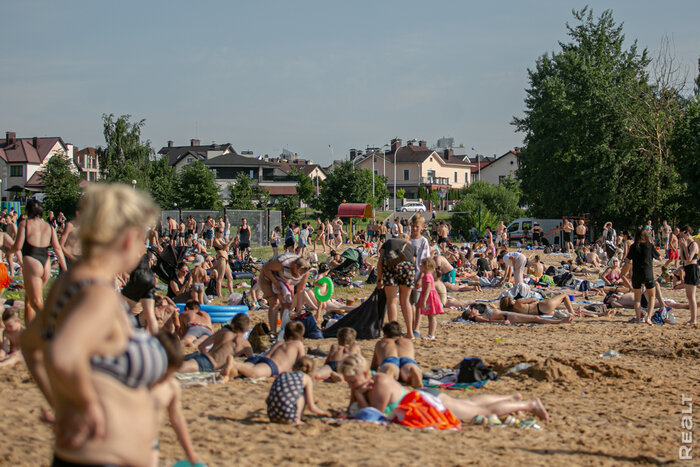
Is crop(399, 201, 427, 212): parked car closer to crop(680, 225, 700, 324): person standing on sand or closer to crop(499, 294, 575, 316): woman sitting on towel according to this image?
crop(499, 294, 575, 316): woman sitting on towel

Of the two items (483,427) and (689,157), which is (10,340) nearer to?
(483,427)

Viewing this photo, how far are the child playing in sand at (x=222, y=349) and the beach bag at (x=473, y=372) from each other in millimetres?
2428

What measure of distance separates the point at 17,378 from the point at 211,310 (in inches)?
178

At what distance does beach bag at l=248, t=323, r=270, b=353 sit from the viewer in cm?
911

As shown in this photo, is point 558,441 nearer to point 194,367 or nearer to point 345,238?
point 194,367

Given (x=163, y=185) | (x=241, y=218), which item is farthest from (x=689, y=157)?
(x=163, y=185)

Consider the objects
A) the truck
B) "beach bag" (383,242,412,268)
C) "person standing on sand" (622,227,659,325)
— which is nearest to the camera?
"beach bag" (383,242,412,268)

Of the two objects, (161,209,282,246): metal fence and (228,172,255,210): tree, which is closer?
(161,209,282,246): metal fence

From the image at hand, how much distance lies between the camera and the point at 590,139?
3791 cm

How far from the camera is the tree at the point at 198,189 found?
51.2m

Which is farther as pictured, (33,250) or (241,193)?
(241,193)

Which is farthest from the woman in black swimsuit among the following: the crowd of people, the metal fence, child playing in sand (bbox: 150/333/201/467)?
the metal fence

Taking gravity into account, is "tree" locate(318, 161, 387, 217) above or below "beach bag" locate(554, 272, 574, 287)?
above

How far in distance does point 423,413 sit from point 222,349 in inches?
110
